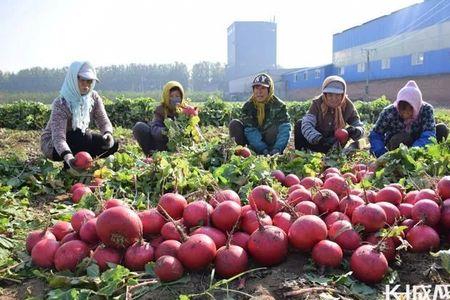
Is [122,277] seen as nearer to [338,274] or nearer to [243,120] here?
[338,274]

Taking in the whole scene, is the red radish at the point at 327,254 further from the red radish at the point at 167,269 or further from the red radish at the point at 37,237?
the red radish at the point at 37,237

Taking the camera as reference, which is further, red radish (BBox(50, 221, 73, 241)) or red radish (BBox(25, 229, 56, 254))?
red radish (BBox(50, 221, 73, 241))

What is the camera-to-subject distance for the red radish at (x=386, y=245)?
223 centimetres

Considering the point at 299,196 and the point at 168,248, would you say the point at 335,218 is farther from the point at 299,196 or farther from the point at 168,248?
the point at 168,248

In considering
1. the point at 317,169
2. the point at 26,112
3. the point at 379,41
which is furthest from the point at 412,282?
the point at 379,41

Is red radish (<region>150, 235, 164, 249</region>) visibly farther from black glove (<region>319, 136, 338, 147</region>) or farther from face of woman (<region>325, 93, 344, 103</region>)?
face of woman (<region>325, 93, 344, 103</region>)

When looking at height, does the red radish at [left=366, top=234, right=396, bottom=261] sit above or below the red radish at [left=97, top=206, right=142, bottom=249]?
below

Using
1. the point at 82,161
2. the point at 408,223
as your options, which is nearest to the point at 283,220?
the point at 408,223

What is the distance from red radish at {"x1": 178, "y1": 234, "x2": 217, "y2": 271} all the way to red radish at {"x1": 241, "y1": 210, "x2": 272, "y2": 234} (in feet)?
1.09

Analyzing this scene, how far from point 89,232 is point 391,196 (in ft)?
5.96

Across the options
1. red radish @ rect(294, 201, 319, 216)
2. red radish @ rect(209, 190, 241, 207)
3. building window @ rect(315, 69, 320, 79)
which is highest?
building window @ rect(315, 69, 320, 79)

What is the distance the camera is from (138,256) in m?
2.25

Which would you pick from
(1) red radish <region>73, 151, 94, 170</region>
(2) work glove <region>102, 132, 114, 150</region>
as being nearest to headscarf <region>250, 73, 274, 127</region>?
(2) work glove <region>102, 132, 114, 150</region>

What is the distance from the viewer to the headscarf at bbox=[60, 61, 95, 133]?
17.5 feet
